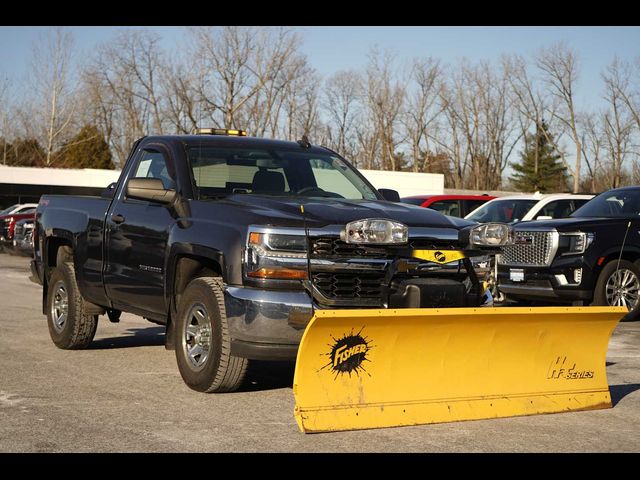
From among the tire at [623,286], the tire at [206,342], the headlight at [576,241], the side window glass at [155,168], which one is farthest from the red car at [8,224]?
the tire at [206,342]

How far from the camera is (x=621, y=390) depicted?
7.78 m

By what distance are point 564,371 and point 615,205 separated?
25.1 ft

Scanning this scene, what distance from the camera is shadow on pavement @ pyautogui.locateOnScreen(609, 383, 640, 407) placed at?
738 centimetres

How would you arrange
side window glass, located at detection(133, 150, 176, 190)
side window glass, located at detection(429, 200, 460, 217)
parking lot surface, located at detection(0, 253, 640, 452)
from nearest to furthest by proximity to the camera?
parking lot surface, located at detection(0, 253, 640, 452) < side window glass, located at detection(133, 150, 176, 190) < side window glass, located at detection(429, 200, 460, 217)

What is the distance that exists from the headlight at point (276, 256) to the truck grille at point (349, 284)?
0.43ft

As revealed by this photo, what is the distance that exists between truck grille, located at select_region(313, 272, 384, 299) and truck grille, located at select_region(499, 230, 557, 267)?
6.58 m

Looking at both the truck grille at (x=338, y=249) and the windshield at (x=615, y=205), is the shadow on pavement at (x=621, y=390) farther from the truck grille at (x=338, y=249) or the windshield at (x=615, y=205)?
the windshield at (x=615, y=205)

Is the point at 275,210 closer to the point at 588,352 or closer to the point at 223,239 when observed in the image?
the point at 223,239

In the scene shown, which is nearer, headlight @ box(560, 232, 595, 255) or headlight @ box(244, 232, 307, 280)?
headlight @ box(244, 232, 307, 280)

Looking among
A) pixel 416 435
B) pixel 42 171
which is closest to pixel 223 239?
pixel 416 435

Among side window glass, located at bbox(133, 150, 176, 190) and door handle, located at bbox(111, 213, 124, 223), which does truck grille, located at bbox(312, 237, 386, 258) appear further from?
door handle, located at bbox(111, 213, 124, 223)

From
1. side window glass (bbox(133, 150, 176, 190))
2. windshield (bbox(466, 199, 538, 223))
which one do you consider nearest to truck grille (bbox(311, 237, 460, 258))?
side window glass (bbox(133, 150, 176, 190))

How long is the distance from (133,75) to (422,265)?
61079 mm

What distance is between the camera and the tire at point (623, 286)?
12.8 metres
